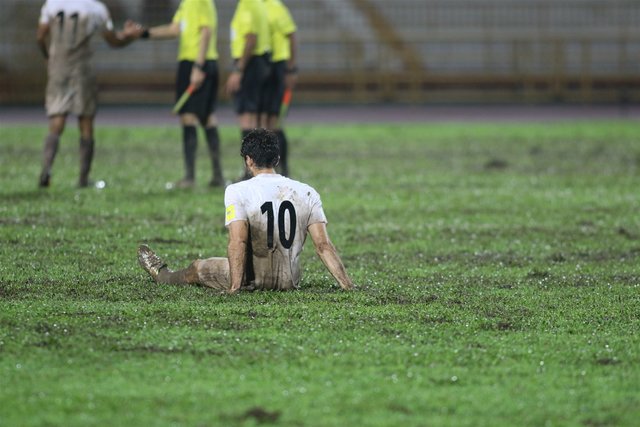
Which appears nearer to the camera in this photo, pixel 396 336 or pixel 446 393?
pixel 446 393

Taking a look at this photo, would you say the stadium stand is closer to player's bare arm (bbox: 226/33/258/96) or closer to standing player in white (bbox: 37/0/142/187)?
player's bare arm (bbox: 226/33/258/96)

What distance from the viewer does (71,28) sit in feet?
47.9

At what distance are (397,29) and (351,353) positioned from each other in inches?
1085

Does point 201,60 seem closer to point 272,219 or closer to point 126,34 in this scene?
point 126,34

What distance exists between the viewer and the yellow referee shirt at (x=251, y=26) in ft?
49.6

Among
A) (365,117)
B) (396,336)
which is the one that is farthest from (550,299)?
(365,117)

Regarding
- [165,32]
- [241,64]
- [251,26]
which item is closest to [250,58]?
[241,64]

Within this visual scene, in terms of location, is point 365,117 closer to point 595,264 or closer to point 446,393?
point 595,264

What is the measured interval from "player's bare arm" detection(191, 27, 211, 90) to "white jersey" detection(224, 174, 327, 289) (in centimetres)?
639

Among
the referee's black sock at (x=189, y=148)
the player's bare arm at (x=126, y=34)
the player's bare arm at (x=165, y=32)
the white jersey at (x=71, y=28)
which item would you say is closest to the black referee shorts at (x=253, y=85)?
the referee's black sock at (x=189, y=148)

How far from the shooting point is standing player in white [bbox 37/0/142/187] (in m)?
14.6

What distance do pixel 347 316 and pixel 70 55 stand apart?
7503mm

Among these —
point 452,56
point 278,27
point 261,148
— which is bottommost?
point 452,56

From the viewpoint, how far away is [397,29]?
34125 millimetres
